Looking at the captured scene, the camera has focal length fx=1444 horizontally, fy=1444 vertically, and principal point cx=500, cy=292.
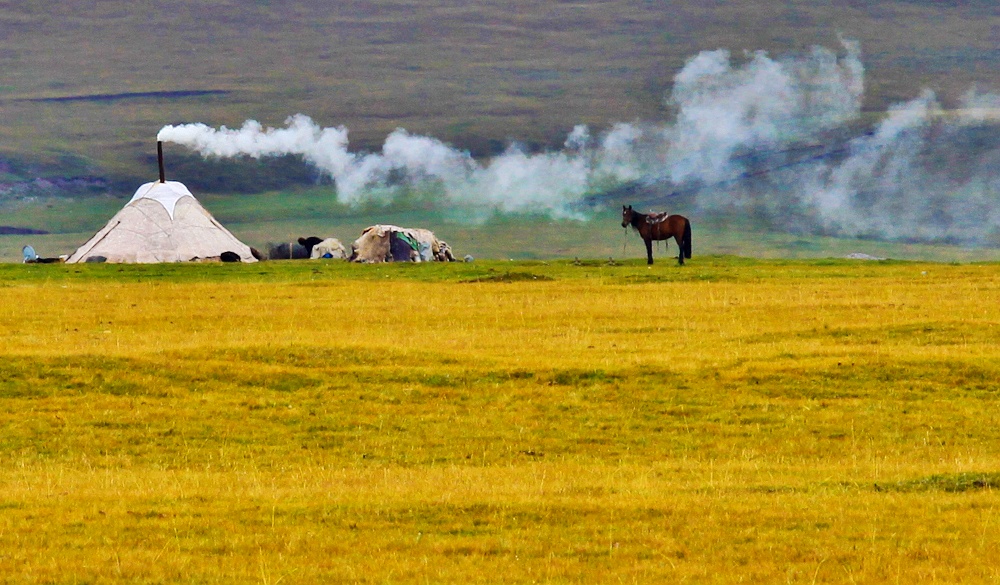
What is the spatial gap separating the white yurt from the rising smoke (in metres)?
55.1

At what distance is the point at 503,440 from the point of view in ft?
64.4

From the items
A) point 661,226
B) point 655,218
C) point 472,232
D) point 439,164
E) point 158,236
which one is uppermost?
point 439,164

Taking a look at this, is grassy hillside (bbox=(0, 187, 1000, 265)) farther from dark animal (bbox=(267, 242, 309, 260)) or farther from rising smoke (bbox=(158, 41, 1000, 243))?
dark animal (bbox=(267, 242, 309, 260))

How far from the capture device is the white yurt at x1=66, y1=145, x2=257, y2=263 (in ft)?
206

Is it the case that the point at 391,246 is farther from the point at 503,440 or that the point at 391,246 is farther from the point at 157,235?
the point at 503,440

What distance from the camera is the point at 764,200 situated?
150m

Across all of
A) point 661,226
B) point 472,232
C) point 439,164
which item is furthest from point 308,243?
point 439,164

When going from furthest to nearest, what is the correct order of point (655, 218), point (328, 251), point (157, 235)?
point (328, 251) → point (157, 235) → point (655, 218)

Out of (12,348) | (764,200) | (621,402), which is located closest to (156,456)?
(621,402)

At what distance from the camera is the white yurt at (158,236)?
62812mm

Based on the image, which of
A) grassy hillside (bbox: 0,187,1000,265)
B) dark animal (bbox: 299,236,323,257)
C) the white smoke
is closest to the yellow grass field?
dark animal (bbox: 299,236,323,257)

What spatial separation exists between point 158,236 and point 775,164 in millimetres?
107478

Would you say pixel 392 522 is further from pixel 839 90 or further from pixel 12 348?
pixel 839 90

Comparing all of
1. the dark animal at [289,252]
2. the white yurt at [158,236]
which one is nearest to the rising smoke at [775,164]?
the dark animal at [289,252]
